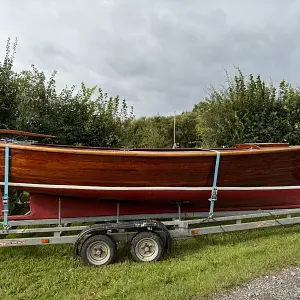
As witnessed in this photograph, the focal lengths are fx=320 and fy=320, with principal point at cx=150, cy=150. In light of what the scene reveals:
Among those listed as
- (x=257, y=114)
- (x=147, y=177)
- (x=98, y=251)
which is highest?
(x=257, y=114)

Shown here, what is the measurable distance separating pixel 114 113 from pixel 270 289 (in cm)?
595

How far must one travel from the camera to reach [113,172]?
4312 millimetres

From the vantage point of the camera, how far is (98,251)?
4.02m

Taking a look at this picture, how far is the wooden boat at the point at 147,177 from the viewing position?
4.19 metres

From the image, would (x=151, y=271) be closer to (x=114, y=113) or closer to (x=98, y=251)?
(x=98, y=251)

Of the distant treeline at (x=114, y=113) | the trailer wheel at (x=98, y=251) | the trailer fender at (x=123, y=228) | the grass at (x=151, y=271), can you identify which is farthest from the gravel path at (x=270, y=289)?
the distant treeline at (x=114, y=113)

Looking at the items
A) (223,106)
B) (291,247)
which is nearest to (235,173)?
(291,247)

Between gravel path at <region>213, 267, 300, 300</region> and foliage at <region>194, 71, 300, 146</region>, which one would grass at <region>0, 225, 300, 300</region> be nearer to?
gravel path at <region>213, 267, 300, 300</region>

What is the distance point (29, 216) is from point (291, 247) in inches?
144

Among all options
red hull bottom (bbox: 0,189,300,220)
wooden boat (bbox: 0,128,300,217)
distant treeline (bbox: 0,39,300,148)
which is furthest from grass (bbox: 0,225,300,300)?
distant treeline (bbox: 0,39,300,148)

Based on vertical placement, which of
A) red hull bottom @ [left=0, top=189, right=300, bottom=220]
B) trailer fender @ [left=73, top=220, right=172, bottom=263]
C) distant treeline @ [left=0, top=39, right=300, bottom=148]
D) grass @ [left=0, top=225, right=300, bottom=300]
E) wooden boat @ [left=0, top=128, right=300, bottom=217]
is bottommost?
grass @ [left=0, top=225, right=300, bottom=300]

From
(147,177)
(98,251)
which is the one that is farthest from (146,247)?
(147,177)

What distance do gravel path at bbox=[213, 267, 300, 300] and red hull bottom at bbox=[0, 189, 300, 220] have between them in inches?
60.8

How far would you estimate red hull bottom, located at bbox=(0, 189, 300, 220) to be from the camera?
4.58 meters
